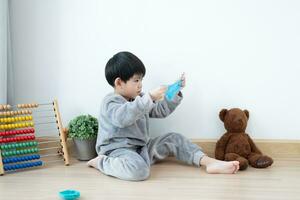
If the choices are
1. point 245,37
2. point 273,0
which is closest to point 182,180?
point 245,37

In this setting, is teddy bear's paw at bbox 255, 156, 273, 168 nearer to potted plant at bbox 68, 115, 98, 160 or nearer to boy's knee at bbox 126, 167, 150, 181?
boy's knee at bbox 126, 167, 150, 181

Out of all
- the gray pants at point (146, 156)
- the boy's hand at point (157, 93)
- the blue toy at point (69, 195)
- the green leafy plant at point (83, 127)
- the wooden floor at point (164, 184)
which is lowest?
the wooden floor at point (164, 184)

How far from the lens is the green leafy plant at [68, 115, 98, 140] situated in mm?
1810

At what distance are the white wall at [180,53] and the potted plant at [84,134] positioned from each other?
0.12 metres

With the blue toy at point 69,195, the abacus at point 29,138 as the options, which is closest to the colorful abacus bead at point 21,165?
the abacus at point 29,138

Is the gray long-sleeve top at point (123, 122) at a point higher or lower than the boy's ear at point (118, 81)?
lower

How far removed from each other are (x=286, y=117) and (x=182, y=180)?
0.60m

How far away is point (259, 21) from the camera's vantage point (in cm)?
179

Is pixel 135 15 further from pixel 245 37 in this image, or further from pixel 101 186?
pixel 101 186

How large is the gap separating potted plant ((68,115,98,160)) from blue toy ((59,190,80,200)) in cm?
51

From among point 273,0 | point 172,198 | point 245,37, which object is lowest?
point 172,198

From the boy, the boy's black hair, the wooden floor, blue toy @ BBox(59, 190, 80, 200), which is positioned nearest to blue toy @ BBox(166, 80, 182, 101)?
the boy

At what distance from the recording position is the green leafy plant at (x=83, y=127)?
1.81 meters

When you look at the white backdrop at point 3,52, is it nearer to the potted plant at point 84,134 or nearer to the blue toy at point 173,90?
the potted plant at point 84,134
